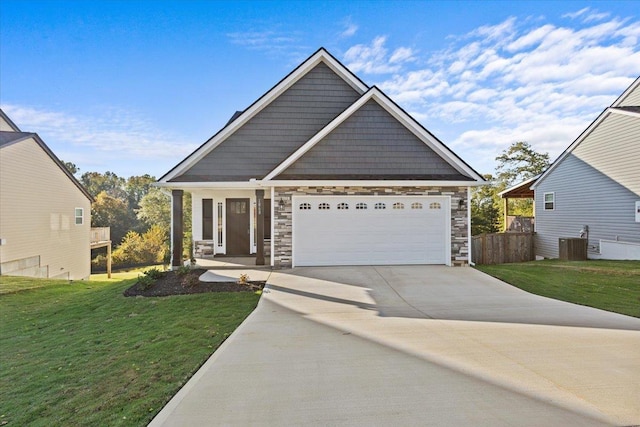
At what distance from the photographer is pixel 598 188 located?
15.2 meters

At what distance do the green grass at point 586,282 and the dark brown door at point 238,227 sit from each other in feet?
29.5

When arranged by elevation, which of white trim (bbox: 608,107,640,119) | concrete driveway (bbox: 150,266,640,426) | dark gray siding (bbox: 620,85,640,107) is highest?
dark gray siding (bbox: 620,85,640,107)

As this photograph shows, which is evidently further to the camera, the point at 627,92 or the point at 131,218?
the point at 131,218

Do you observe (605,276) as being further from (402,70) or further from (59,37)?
(59,37)

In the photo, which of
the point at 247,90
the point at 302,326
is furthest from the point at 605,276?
the point at 247,90

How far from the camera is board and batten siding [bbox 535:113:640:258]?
45.3 ft

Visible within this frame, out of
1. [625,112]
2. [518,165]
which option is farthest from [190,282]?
[518,165]

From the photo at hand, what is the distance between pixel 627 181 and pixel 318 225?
13358 mm

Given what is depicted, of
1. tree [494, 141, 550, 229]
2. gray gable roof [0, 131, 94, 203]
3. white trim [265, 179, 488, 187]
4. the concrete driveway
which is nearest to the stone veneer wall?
white trim [265, 179, 488, 187]

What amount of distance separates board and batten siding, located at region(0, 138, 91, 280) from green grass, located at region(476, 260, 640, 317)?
63.7ft

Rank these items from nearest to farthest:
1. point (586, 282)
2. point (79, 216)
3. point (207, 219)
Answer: point (586, 282) → point (207, 219) → point (79, 216)

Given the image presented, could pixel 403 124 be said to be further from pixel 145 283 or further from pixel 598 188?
pixel 598 188

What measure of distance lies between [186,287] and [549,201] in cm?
1898

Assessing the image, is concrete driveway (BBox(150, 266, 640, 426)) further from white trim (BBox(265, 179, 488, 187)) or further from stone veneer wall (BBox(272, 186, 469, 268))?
white trim (BBox(265, 179, 488, 187))
